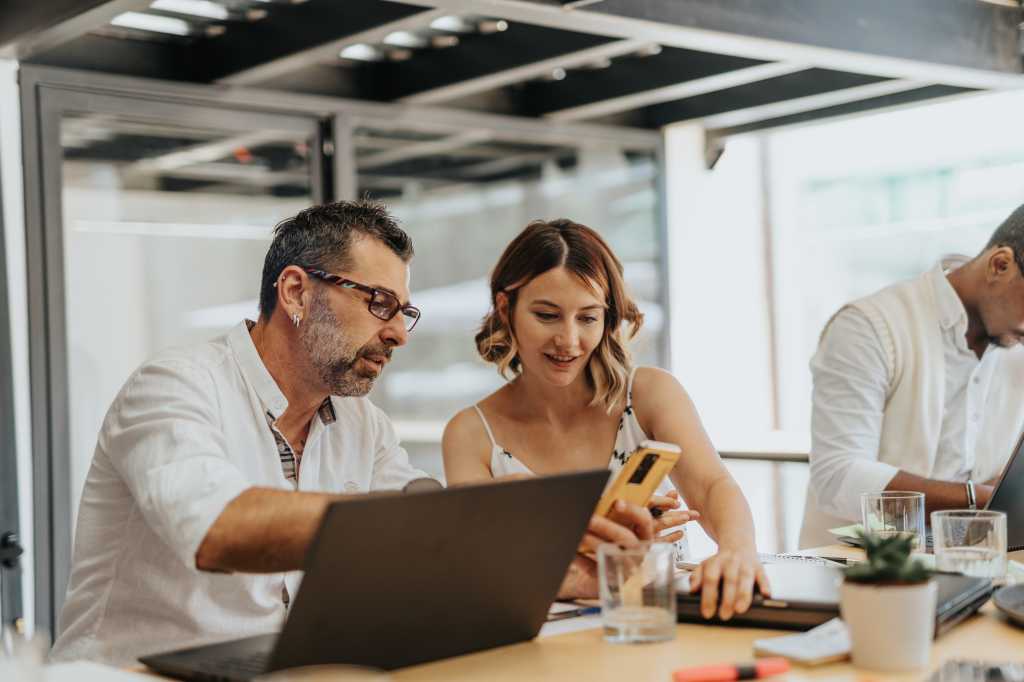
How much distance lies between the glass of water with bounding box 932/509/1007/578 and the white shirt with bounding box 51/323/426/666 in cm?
100

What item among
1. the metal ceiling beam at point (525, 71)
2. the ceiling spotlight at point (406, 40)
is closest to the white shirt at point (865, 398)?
the metal ceiling beam at point (525, 71)

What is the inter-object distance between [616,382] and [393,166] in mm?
2360

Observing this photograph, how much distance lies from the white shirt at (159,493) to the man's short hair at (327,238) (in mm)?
145

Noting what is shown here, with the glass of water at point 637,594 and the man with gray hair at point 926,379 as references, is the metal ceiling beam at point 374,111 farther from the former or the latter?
the glass of water at point 637,594

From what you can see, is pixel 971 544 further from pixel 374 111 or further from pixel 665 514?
pixel 374 111

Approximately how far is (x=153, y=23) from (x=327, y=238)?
2.21 meters

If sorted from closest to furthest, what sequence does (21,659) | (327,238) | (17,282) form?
(21,659)
(327,238)
(17,282)

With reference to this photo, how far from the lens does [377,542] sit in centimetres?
135

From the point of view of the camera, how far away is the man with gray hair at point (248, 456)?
1645 millimetres

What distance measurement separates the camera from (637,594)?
1642 millimetres

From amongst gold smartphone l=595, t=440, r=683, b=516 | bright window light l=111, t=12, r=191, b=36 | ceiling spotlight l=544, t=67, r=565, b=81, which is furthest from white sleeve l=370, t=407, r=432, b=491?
ceiling spotlight l=544, t=67, r=565, b=81

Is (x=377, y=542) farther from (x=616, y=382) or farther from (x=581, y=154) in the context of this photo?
(x=581, y=154)

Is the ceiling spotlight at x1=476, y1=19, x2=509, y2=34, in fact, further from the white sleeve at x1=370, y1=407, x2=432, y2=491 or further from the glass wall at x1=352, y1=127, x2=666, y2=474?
the white sleeve at x1=370, y1=407, x2=432, y2=491

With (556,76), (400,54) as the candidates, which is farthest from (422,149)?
(556,76)
